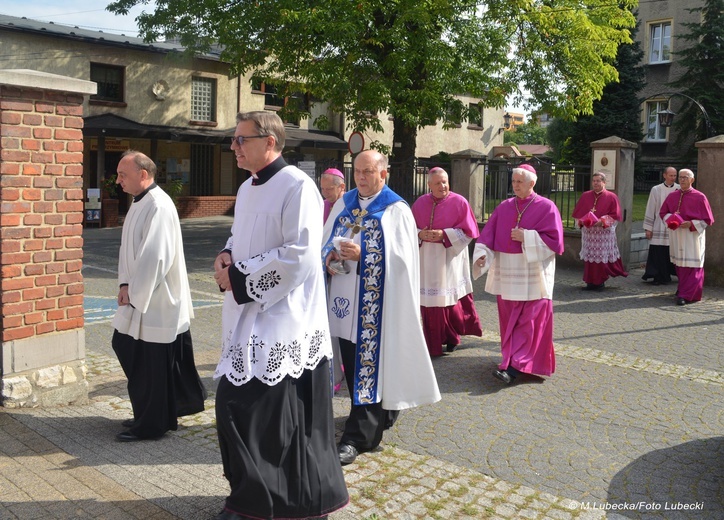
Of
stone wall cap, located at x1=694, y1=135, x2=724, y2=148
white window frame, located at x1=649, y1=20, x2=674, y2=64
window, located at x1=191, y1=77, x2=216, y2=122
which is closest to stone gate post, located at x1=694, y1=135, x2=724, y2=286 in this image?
stone wall cap, located at x1=694, y1=135, x2=724, y2=148

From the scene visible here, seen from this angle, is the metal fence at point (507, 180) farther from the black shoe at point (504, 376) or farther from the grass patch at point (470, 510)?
the grass patch at point (470, 510)

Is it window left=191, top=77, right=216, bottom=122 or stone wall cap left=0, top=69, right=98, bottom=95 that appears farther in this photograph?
window left=191, top=77, right=216, bottom=122

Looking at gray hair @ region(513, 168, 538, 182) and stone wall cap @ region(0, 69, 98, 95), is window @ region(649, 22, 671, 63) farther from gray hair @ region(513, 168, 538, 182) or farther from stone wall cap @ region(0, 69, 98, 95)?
stone wall cap @ region(0, 69, 98, 95)

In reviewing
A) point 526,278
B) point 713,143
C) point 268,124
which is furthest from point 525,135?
point 268,124

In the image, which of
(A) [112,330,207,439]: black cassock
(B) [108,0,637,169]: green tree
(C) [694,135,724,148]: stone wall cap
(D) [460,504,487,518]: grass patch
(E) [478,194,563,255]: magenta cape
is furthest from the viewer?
(B) [108,0,637,169]: green tree

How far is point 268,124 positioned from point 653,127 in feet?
128

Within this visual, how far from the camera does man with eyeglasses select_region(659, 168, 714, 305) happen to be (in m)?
11.8

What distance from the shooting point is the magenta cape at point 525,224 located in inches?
282

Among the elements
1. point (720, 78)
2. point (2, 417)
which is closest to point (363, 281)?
point (2, 417)

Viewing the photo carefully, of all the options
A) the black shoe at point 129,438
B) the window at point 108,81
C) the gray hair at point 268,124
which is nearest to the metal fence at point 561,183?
the black shoe at point 129,438

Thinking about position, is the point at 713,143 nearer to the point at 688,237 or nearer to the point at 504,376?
the point at 688,237

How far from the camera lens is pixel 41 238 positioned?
566 centimetres

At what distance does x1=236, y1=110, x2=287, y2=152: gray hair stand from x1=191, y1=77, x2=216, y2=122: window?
89.1ft

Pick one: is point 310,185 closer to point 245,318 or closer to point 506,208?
point 245,318
